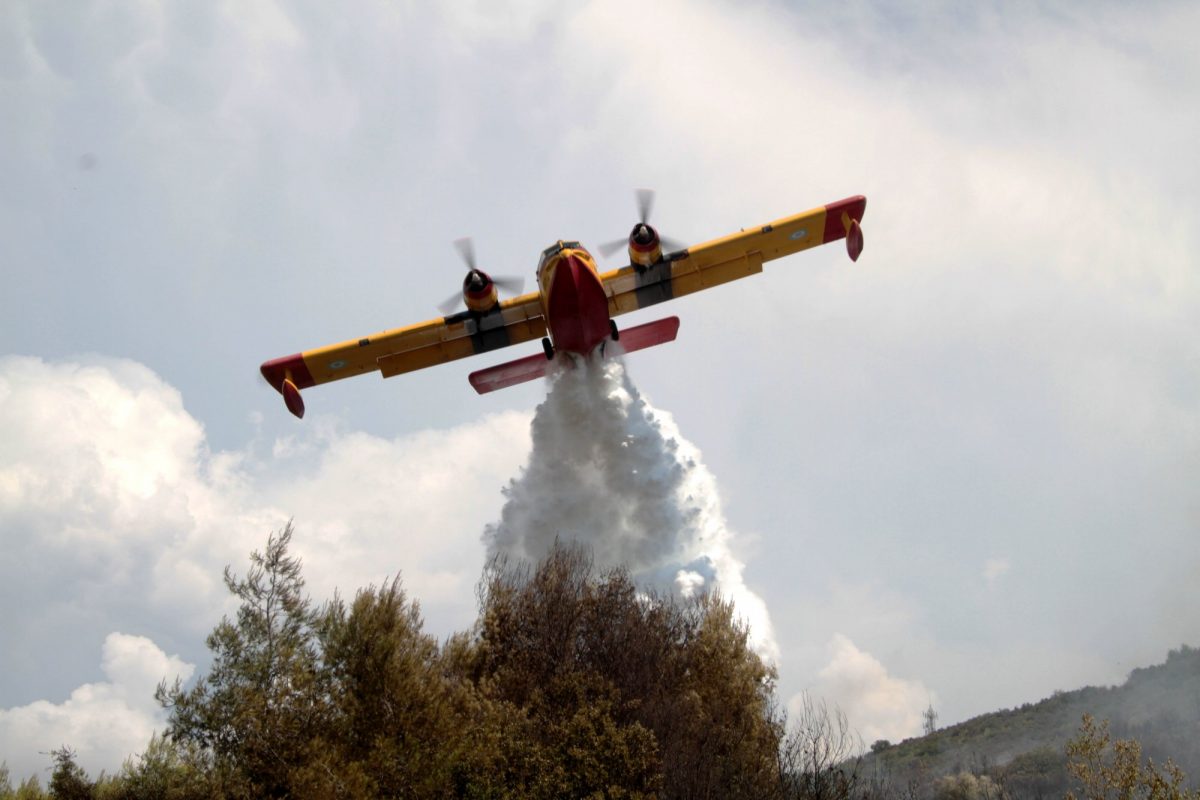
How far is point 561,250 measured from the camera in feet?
67.2

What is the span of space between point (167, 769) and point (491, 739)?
4921 mm

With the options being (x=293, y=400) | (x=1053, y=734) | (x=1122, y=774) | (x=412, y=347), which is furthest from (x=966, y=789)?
(x=293, y=400)

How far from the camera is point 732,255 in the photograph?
71.7 feet

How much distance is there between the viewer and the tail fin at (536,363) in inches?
890

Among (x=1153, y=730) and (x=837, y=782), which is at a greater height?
(x=1153, y=730)

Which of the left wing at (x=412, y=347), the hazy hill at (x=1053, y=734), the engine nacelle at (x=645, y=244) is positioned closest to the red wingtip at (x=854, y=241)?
the engine nacelle at (x=645, y=244)

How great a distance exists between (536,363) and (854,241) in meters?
8.51

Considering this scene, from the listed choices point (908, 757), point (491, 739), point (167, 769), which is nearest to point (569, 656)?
point (491, 739)

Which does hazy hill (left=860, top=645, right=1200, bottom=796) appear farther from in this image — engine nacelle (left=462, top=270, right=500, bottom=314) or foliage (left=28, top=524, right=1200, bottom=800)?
engine nacelle (left=462, top=270, right=500, bottom=314)

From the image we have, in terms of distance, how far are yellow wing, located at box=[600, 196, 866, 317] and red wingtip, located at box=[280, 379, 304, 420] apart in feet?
26.6

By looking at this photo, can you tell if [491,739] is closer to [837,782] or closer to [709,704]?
[837,782]

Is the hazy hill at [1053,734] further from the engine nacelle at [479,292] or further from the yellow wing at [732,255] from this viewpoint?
the engine nacelle at [479,292]

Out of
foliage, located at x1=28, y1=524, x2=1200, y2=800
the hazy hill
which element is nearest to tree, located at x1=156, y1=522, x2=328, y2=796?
foliage, located at x1=28, y1=524, x2=1200, y2=800

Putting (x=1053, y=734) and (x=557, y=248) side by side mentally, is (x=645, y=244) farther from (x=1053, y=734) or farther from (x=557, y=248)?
(x=1053, y=734)
